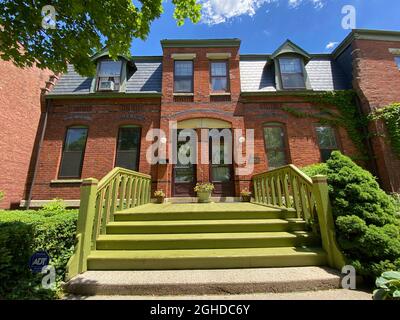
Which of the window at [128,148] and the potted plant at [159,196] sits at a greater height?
the window at [128,148]

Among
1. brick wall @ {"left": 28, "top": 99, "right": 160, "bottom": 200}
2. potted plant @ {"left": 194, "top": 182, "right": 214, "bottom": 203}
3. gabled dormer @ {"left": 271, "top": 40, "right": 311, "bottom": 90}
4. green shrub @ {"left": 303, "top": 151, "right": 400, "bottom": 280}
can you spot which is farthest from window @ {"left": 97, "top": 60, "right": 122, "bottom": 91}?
green shrub @ {"left": 303, "top": 151, "right": 400, "bottom": 280}

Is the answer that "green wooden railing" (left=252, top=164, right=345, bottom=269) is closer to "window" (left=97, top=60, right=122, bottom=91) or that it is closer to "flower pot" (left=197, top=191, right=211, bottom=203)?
"flower pot" (left=197, top=191, right=211, bottom=203)

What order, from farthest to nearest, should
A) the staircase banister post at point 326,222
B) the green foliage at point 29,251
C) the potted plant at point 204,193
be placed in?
the potted plant at point 204,193, the staircase banister post at point 326,222, the green foliage at point 29,251

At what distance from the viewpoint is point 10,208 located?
798 cm

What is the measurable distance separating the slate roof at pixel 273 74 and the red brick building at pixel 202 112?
0.25 feet

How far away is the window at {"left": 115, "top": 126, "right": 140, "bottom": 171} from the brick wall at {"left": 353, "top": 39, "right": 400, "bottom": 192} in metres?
10.3

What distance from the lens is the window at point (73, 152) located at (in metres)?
8.78

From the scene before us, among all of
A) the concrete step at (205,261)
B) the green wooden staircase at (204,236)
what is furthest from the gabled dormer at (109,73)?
the concrete step at (205,261)

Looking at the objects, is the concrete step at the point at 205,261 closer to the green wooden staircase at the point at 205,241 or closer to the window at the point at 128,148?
the green wooden staircase at the point at 205,241

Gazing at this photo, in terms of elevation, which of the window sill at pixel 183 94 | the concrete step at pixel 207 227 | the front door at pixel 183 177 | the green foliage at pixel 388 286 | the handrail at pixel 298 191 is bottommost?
the green foliage at pixel 388 286

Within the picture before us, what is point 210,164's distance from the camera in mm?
8969

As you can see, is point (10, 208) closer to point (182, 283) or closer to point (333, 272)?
point (182, 283)

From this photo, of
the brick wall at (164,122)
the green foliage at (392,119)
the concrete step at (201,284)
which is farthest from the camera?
the brick wall at (164,122)

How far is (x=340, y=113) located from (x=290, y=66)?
3.30m
